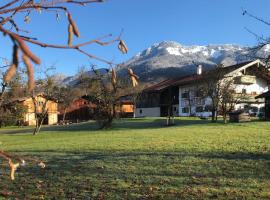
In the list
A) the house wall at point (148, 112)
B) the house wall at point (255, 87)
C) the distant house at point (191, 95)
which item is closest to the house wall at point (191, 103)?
the distant house at point (191, 95)

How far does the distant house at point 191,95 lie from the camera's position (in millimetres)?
53344

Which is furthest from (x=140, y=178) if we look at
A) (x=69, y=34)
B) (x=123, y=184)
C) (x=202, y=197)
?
(x=69, y=34)

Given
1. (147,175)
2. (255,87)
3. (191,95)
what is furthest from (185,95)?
(147,175)

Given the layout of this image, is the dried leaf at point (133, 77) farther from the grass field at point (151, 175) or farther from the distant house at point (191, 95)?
the distant house at point (191, 95)

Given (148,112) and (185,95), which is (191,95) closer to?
(185,95)

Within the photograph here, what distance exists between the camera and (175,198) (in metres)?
8.48

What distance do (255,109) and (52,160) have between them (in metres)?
47.6

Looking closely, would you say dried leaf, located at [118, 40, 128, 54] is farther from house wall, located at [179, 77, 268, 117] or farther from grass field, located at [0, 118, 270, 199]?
house wall, located at [179, 77, 268, 117]

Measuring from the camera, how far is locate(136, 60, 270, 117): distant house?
53.3 metres

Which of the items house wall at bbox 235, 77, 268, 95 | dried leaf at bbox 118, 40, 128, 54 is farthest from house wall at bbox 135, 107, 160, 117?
dried leaf at bbox 118, 40, 128, 54

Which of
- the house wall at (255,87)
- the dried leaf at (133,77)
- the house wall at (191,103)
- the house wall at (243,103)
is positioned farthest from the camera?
the house wall at (191,103)

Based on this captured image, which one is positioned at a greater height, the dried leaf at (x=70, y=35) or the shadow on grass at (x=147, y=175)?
the dried leaf at (x=70, y=35)

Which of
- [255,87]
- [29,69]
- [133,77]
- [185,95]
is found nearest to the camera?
[29,69]

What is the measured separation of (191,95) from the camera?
64.6 m
